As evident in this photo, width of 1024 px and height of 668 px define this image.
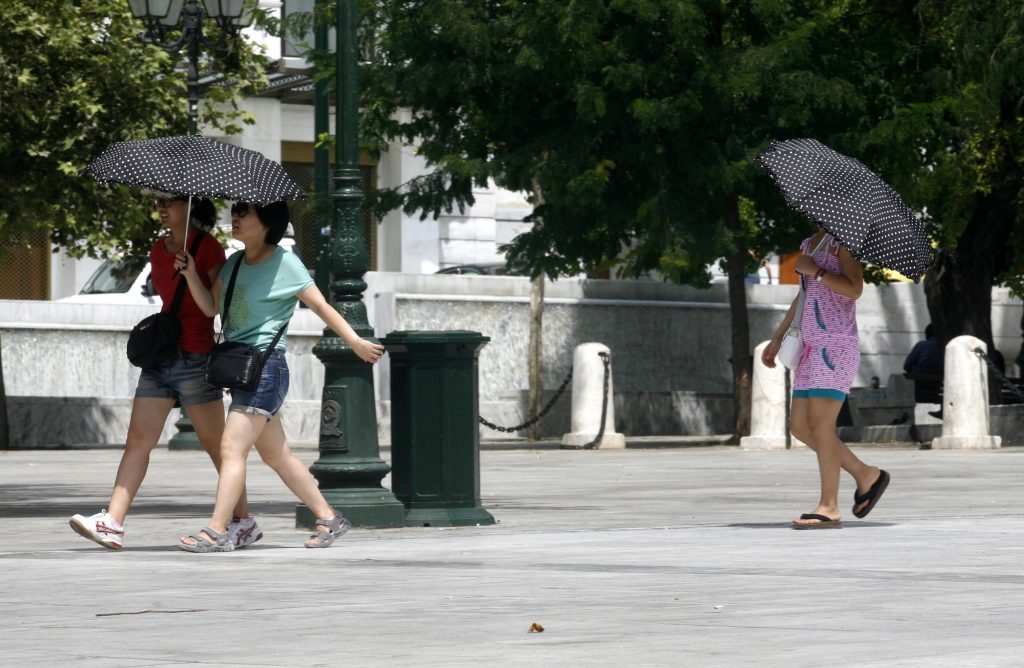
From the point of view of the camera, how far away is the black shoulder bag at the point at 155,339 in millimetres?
9797

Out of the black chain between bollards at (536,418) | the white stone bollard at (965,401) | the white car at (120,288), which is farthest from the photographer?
the white car at (120,288)

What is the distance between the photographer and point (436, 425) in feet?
37.5

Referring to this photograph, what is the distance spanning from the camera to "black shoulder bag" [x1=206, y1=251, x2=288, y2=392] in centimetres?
960

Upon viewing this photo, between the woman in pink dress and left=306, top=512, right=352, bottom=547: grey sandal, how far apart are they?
2.38 metres

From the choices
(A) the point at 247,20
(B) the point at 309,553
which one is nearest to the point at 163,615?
(B) the point at 309,553

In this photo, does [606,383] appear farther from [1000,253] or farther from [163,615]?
[163,615]

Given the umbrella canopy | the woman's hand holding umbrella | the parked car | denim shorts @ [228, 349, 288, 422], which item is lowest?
denim shorts @ [228, 349, 288, 422]

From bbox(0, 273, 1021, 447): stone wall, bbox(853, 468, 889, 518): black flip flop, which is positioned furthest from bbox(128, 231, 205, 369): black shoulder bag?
bbox(0, 273, 1021, 447): stone wall

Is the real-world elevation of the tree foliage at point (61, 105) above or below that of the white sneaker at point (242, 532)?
above

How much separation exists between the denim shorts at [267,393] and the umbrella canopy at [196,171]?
0.73 meters

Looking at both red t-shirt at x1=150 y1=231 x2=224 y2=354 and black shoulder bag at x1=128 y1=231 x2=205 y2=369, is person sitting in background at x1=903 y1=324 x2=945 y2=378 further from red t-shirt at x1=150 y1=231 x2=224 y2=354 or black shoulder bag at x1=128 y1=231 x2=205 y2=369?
black shoulder bag at x1=128 y1=231 x2=205 y2=369

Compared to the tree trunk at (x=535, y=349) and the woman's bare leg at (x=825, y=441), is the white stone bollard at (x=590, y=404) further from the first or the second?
the woman's bare leg at (x=825, y=441)

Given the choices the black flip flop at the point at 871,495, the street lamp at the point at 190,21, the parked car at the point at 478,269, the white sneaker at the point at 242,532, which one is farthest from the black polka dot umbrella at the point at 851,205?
the parked car at the point at 478,269

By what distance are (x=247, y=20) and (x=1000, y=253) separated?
9410mm
